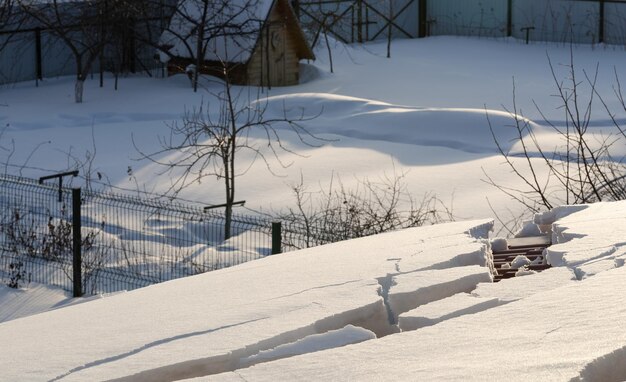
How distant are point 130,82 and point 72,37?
1605 mm

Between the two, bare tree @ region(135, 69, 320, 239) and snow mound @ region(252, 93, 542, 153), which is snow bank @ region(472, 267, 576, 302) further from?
snow mound @ region(252, 93, 542, 153)

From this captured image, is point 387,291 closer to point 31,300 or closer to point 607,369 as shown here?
point 607,369

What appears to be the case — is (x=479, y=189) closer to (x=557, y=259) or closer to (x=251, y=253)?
(x=251, y=253)

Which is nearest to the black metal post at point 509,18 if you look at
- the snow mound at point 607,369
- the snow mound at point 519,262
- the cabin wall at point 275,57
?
the cabin wall at point 275,57

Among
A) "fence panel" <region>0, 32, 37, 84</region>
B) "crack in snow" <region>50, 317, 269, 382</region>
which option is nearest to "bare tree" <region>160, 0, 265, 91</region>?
"fence panel" <region>0, 32, 37, 84</region>

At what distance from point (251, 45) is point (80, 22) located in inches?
141

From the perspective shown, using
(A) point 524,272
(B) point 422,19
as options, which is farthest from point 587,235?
(B) point 422,19

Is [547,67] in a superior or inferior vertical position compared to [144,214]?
superior

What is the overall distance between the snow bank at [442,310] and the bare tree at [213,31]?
1803 centimetres

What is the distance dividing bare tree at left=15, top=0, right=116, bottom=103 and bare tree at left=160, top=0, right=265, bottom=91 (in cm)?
132

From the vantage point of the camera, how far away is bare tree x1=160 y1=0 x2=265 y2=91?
22.7 metres

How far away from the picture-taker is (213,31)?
23344mm

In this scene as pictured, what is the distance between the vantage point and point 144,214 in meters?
13.1

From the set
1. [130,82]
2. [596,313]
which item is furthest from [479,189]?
[130,82]
